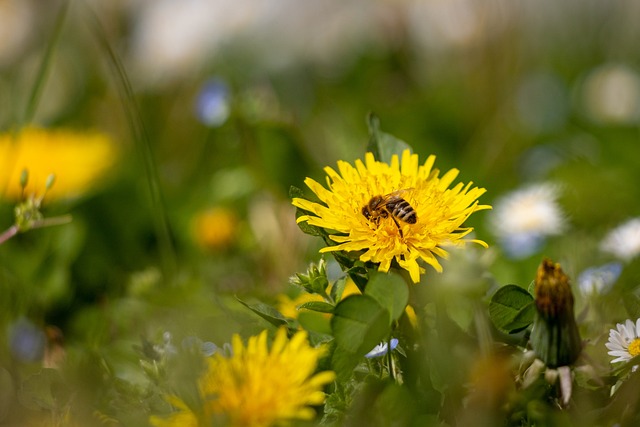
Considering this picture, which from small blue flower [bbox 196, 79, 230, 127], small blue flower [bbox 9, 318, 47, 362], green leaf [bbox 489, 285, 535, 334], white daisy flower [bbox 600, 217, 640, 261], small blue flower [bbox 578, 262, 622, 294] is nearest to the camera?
green leaf [bbox 489, 285, 535, 334]

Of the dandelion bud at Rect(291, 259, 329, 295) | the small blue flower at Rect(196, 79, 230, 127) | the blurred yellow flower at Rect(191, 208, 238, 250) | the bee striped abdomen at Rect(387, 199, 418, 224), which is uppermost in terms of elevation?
the small blue flower at Rect(196, 79, 230, 127)

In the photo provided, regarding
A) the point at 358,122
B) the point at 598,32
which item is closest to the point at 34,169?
the point at 358,122

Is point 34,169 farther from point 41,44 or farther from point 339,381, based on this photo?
point 41,44

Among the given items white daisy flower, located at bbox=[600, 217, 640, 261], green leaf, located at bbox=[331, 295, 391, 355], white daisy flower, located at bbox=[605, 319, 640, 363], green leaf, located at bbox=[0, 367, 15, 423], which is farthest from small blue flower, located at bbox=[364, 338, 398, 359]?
white daisy flower, located at bbox=[600, 217, 640, 261]

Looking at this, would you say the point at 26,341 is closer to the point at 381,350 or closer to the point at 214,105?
the point at 381,350

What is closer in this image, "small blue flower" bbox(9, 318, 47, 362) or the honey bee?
the honey bee

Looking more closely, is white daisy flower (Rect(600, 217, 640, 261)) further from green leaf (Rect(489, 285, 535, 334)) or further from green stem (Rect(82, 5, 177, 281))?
green stem (Rect(82, 5, 177, 281))

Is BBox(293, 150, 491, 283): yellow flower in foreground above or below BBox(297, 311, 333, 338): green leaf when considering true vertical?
above
